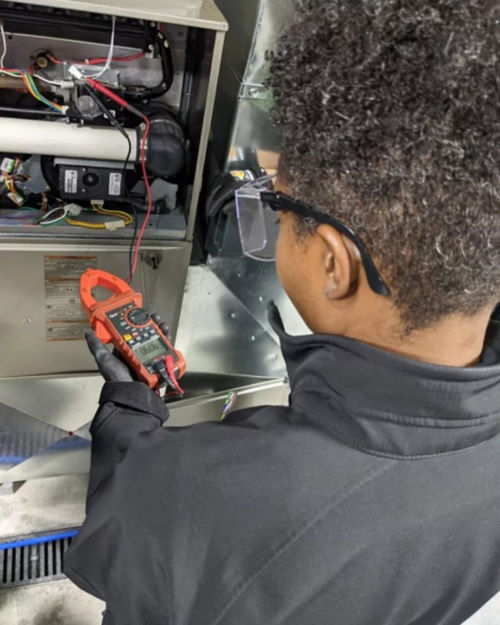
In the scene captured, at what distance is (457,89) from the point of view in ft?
1.45

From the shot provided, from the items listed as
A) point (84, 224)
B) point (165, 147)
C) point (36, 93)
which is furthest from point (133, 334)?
point (36, 93)

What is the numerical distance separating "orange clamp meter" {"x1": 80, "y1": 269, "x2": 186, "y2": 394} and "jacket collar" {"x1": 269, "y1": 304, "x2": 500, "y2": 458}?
450 millimetres

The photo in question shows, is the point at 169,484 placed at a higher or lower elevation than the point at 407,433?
lower

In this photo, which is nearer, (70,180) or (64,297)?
(70,180)

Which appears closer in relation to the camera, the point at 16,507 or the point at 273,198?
the point at 273,198

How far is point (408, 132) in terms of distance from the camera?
0.46 meters

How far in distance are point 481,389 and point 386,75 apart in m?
0.32

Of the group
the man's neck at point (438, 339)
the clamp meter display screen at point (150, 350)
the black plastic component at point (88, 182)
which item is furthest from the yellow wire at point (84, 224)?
the man's neck at point (438, 339)

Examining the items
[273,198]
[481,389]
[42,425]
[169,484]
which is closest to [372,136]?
[273,198]

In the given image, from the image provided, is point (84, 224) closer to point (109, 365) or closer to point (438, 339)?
point (109, 365)

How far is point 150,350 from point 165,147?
15.3 inches

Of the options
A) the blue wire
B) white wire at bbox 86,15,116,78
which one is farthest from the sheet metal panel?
the blue wire

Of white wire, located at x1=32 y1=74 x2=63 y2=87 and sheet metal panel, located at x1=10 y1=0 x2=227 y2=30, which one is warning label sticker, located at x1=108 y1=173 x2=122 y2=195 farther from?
sheet metal panel, located at x1=10 y1=0 x2=227 y2=30

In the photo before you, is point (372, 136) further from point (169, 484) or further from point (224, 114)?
point (224, 114)
